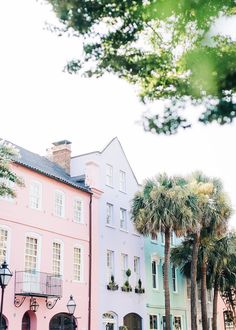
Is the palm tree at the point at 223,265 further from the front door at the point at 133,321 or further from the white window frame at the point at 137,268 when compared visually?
the front door at the point at 133,321

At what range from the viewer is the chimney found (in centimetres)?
3216

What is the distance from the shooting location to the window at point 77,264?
27547 millimetres

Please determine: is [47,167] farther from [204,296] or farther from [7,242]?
[204,296]

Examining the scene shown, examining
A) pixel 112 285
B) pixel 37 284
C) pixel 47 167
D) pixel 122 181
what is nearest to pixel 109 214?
pixel 122 181

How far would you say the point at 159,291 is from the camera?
115 ft

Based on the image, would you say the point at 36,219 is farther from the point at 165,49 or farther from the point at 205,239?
the point at 165,49

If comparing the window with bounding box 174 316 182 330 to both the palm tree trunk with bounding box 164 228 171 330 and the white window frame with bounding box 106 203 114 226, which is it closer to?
the palm tree trunk with bounding box 164 228 171 330

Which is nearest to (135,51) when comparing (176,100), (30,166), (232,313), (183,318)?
(176,100)

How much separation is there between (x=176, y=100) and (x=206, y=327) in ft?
83.9

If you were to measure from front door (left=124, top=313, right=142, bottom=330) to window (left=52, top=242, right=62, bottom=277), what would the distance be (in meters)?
7.15

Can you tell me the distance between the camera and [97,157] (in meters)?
31.3

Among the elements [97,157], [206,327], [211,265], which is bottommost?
[206,327]

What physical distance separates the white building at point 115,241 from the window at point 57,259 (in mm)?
3006

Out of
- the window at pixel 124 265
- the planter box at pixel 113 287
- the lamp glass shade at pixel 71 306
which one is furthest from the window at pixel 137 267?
the lamp glass shade at pixel 71 306
